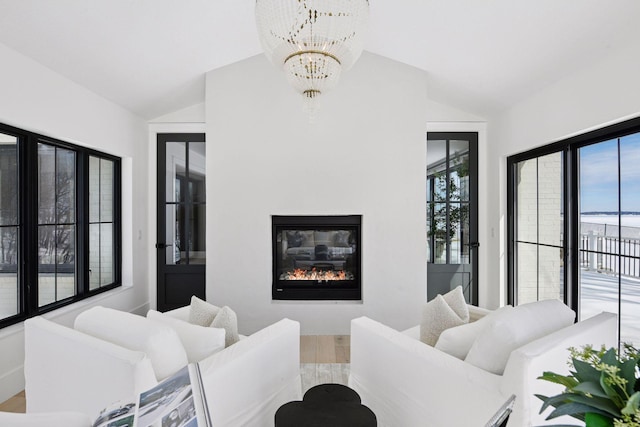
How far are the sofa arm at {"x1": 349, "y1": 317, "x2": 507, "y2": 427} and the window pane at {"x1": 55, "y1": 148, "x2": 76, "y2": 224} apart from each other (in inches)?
106

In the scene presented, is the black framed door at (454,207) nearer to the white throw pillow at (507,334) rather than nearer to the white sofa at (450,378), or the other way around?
the white sofa at (450,378)

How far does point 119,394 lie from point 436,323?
150cm

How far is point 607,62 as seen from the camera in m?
2.29

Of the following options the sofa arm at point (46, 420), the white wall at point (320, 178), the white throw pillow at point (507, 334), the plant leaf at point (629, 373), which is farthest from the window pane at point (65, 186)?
the plant leaf at point (629, 373)

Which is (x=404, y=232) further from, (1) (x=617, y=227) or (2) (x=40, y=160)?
(2) (x=40, y=160)

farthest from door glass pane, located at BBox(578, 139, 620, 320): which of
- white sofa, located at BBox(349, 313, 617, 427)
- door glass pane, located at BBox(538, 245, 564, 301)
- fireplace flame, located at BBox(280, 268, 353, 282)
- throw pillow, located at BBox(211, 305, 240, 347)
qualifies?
throw pillow, located at BBox(211, 305, 240, 347)

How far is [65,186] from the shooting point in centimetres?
306

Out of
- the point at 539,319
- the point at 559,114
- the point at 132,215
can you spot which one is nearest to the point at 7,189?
the point at 132,215

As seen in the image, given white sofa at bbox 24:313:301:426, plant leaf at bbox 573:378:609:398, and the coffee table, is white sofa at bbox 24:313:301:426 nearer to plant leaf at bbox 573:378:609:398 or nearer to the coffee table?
the coffee table

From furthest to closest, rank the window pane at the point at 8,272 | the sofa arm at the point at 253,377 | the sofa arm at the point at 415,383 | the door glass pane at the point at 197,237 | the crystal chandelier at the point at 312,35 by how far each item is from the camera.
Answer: the door glass pane at the point at 197,237 → the window pane at the point at 8,272 → the crystal chandelier at the point at 312,35 → the sofa arm at the point at 253,377 → the sofa arm at the point at 415,383

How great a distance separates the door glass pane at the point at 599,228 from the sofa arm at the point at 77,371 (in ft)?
9.70

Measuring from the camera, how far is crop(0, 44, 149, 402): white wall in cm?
234

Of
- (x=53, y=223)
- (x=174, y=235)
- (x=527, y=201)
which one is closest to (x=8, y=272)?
(x=53, y=223)

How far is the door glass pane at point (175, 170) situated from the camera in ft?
13.5
